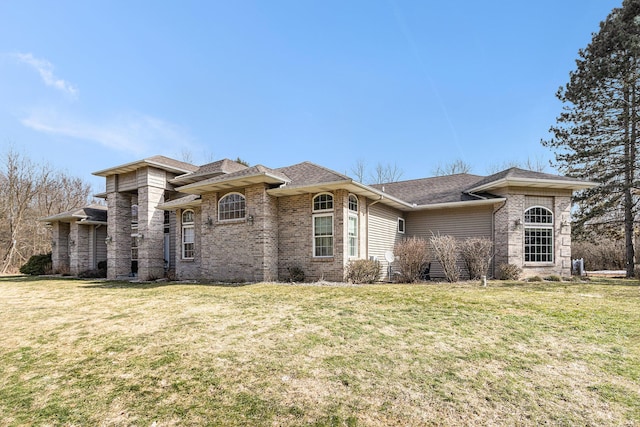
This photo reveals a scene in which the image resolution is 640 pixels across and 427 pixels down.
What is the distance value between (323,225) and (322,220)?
7.5 inches

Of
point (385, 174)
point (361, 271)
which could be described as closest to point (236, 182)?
point (361, 271)

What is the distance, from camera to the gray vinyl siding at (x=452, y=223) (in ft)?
46.1

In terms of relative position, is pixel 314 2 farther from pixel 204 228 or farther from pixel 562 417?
pixel 562 417

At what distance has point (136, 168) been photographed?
1738 centimetres

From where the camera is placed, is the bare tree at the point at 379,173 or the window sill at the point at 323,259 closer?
the window sill at the point at 323,259

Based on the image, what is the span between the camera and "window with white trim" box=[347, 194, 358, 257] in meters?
12.2

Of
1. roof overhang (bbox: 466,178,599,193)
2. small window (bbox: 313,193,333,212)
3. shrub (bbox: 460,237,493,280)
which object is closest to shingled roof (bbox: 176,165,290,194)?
small window (bbox: 313,193,333,212)

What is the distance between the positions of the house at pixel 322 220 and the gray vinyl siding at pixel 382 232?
43mm

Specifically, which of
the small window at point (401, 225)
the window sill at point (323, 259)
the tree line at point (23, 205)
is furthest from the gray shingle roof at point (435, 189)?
the tree line at point (23, 205)

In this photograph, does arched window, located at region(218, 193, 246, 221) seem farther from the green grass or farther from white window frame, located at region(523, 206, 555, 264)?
white window frame, located at region(523, 206, 555, 264)

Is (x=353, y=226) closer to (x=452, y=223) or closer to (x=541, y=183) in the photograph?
(x=452, y=223)

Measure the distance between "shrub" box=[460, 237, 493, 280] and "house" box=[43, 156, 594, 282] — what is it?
2.22m

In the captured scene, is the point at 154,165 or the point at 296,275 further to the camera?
the point at 154,165

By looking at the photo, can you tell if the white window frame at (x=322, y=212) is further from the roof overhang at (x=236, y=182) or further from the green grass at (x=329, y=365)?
the green grass at (x=329, y=365)
